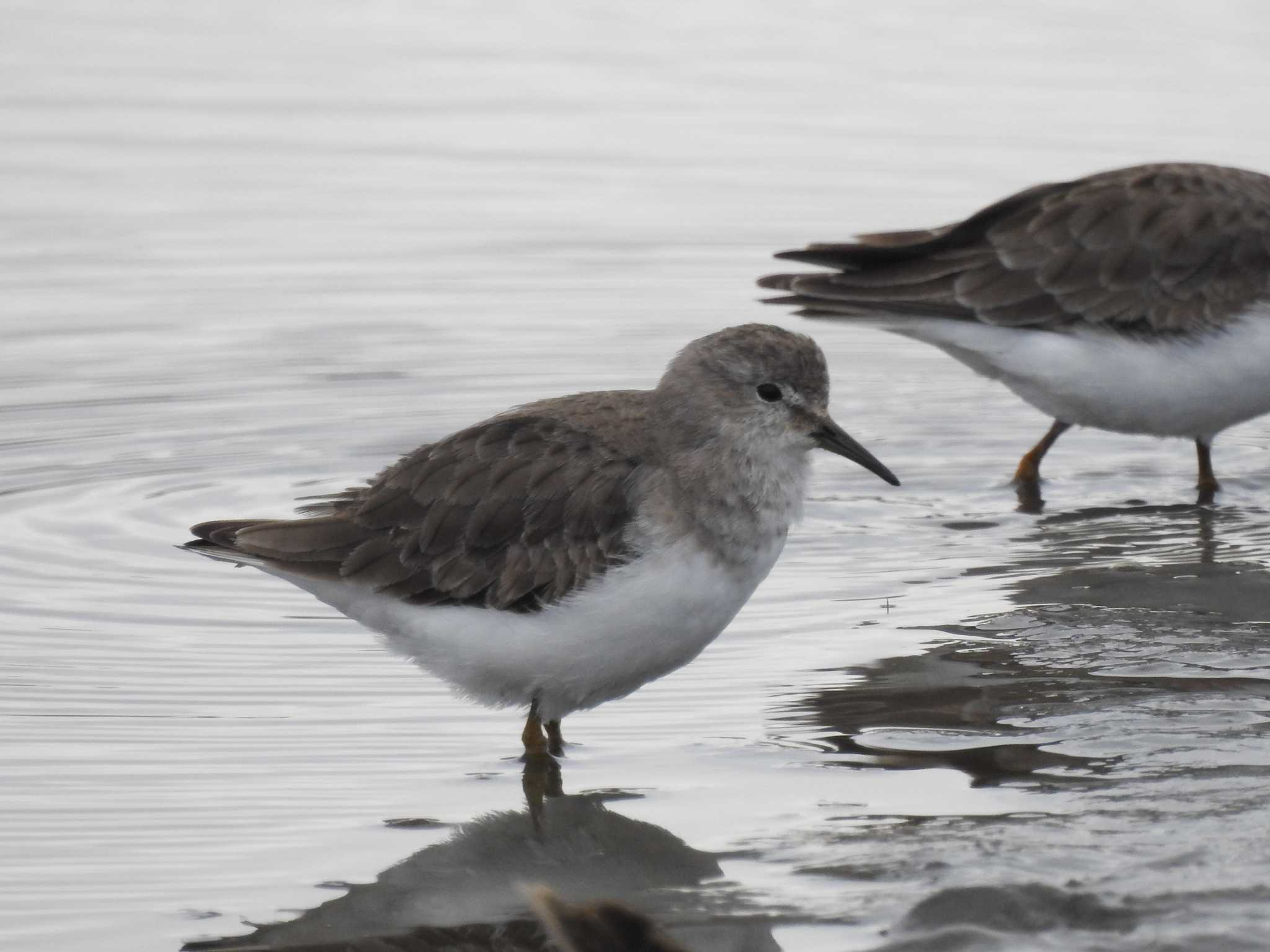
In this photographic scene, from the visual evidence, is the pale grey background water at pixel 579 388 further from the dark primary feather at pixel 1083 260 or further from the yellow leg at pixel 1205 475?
the dark primary feather at pixel 1083 260

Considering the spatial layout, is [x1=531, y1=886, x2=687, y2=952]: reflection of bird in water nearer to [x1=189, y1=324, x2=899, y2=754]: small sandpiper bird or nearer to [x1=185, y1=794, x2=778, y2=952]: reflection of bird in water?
[x1=185, y1=794, x2=778, y2=952]: reflection of bird in water

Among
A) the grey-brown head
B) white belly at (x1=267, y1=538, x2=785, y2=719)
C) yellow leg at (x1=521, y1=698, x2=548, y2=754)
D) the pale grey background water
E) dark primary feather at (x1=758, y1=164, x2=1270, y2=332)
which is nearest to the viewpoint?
the pale grey background water

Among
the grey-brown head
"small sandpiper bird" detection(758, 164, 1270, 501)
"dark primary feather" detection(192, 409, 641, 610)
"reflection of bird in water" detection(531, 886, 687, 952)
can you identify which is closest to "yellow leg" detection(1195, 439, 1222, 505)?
"small sandpiper bird" detection(758, 164, 1270, 501)

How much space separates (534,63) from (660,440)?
1056 cm

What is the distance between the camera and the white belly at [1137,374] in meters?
9.63

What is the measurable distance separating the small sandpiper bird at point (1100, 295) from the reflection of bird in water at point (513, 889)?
445 centimetres

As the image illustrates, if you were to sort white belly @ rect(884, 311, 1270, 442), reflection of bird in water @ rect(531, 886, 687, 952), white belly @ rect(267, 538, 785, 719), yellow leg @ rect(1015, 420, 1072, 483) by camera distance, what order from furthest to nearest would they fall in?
yellow leg @ rect(1015, 420, 1072, 483) → white belly @ rect(884, 311, 1270, 442) → white belly @ rect(267, 538, 785, 719) → reflection of bird in water @ rect(531, 886, 687, 952)

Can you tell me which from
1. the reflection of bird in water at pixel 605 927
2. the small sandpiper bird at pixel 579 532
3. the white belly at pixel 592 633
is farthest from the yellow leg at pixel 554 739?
the reflection of bird in water at pixel 605 927

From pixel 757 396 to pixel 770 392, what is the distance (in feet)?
0.15

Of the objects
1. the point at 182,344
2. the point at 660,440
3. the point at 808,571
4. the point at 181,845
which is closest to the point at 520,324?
the point at 182,344

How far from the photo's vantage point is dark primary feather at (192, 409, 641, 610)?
21.3 feet

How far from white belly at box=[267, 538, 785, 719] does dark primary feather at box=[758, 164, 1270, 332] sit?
12.5ft

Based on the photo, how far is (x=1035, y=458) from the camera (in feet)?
32.7

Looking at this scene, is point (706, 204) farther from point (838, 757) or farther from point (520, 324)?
point (838, 757)
